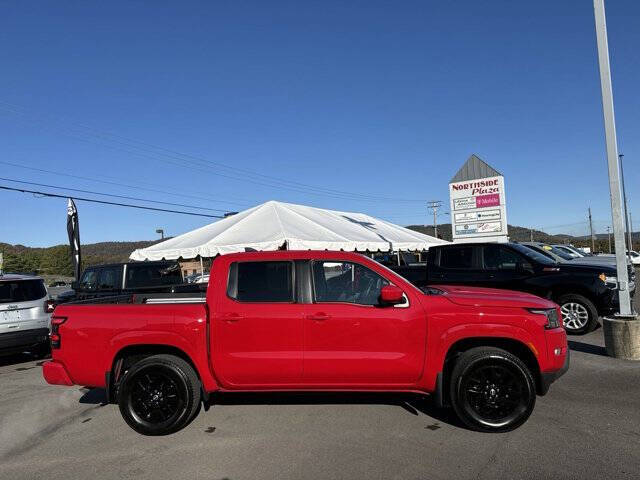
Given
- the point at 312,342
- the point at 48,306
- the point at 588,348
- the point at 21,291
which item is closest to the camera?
the point at 312,342

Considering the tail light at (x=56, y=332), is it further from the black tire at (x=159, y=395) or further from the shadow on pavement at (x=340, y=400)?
the shadow on pavement at (x=340, y=400)

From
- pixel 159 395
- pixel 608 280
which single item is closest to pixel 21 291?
pixel 159 395

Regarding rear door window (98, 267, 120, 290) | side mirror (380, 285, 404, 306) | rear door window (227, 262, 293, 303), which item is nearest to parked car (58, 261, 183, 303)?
rear door window (98, 267, 120, 290)

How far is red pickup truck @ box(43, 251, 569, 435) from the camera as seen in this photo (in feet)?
14.7

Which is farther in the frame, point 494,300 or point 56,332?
point 56,332

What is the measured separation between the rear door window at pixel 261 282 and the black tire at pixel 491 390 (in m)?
1.78

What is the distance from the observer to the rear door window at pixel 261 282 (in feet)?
15.5

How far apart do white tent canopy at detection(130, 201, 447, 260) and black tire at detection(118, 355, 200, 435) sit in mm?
7387

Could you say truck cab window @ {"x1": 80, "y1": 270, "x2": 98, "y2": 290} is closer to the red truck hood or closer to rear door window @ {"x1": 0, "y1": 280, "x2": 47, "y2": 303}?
rear door window @ {"x1": 0, "y1": 280, "x2": 47, "y2": 303}

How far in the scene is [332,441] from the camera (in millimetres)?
4332

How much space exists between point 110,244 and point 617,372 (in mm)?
104677

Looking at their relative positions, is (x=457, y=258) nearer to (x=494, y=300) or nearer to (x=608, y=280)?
(x=608, y=280)

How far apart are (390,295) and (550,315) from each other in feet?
5.21

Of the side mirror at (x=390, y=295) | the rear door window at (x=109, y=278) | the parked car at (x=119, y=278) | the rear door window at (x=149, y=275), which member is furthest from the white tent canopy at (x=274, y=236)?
the side mirror at (x=390, y=295)
